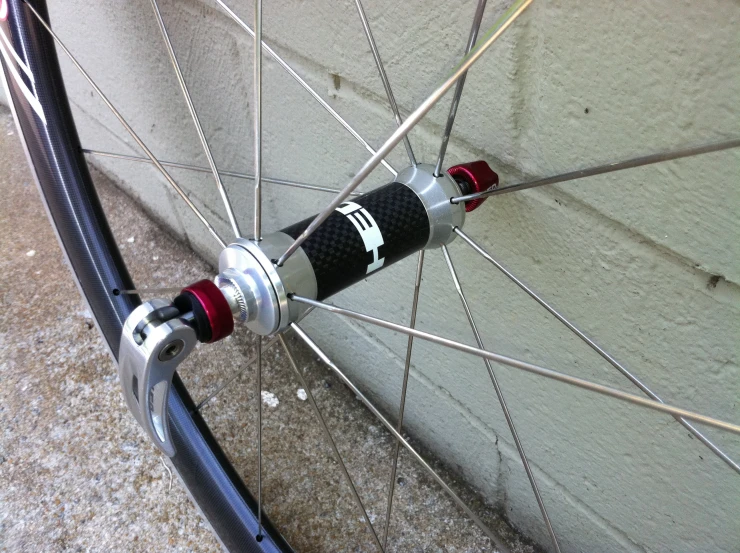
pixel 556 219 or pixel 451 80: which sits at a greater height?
pixel 451 80

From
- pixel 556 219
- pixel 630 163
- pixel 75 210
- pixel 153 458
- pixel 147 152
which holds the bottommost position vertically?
pixel 153 458

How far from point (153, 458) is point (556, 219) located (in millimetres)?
784

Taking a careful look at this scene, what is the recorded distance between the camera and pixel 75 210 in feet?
3.48

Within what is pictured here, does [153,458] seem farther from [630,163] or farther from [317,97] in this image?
[630,163]

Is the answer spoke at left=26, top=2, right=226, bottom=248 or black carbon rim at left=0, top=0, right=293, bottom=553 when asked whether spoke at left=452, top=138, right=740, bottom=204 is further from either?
black carbon rim at left=0, top=0, right=293, bottom=553

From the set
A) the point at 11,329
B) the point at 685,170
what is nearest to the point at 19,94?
the point at 11,329

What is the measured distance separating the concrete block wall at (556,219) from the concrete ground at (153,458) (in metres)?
0.09

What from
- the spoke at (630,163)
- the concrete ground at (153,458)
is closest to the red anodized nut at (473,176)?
the spoke at (630,163)

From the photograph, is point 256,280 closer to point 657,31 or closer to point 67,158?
point 657,31

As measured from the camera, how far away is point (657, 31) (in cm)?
51

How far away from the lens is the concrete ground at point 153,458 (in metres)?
1.02

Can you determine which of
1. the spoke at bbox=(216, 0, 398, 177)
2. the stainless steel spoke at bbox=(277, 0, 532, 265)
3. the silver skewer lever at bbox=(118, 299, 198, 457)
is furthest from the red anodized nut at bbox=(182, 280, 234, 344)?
the spoke at bbox=(216, 0, 398, 177)

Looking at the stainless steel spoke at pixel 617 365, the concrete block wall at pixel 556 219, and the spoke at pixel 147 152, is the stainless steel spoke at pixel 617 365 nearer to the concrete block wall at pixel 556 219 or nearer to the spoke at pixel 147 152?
the concrete block wall at pixel 556 219

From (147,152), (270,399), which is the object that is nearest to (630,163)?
(147,152)
